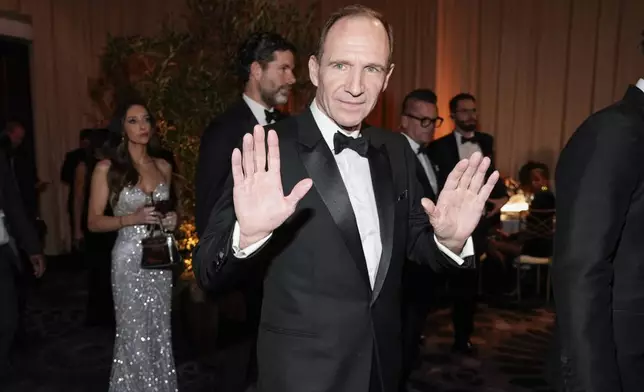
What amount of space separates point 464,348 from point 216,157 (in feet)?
7.77

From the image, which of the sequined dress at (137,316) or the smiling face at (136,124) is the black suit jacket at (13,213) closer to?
the sequined dress at (137,316)

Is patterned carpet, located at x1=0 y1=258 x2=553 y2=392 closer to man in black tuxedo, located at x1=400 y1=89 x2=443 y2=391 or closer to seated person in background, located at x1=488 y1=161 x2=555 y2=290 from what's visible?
man in black tuxedo, located at x1=400 y1=89 x2=443 y2=391

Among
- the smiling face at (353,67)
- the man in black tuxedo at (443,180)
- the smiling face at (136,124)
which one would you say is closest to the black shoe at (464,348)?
the man in black tuxedo at (443,180)

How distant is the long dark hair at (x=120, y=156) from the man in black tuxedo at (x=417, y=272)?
59.3 inches

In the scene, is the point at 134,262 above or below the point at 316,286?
below

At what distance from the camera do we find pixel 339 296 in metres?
1.51

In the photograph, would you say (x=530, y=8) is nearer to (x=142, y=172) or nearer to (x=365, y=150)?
(x=142, y=172)

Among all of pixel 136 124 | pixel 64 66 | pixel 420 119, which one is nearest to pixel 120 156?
pixel 136 124

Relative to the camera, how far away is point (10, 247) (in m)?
3.15

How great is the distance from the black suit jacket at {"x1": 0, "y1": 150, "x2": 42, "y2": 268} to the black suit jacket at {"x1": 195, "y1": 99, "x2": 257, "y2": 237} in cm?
105

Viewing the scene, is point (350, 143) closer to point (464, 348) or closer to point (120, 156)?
point (120, 156)

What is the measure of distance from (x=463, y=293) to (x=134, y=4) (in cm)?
566

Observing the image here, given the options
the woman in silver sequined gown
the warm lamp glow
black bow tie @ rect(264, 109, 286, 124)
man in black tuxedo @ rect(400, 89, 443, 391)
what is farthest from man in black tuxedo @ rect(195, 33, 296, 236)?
the warm lamp glow

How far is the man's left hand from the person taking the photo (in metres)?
1.56
